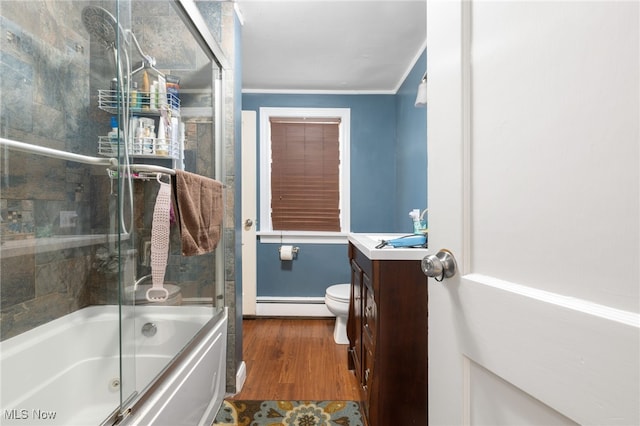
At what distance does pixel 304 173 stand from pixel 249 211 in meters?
0.66

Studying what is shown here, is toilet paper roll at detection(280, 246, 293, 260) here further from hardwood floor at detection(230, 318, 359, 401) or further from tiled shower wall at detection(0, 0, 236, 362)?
tiled shower wall at detection(0, 0, 236, 362)

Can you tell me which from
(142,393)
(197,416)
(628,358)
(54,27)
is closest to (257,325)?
(197,416)

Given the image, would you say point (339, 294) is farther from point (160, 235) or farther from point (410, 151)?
point (160, 235)

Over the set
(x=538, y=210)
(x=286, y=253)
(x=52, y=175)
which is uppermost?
(x=52, y=175)

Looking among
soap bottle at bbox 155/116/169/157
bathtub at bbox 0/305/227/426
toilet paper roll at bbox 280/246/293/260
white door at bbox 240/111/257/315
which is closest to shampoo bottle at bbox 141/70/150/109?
soap bottle at bbox 155/116/169/157

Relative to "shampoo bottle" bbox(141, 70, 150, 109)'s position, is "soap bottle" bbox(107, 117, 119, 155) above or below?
below

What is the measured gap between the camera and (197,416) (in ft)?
4.03

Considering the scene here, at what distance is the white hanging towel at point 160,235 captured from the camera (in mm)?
1123

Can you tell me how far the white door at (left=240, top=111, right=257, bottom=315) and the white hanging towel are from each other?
5.02 ft

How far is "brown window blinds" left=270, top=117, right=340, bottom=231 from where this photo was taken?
2861 millimetres

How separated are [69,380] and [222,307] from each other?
682 millimetres

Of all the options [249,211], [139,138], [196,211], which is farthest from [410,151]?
[139,138]

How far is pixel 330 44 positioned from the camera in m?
2.12

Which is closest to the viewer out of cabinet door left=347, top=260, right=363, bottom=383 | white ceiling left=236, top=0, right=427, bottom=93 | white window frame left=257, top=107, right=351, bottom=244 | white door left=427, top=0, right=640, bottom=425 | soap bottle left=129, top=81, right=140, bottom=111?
white door left=427, top=0, right=640, bottom=425
